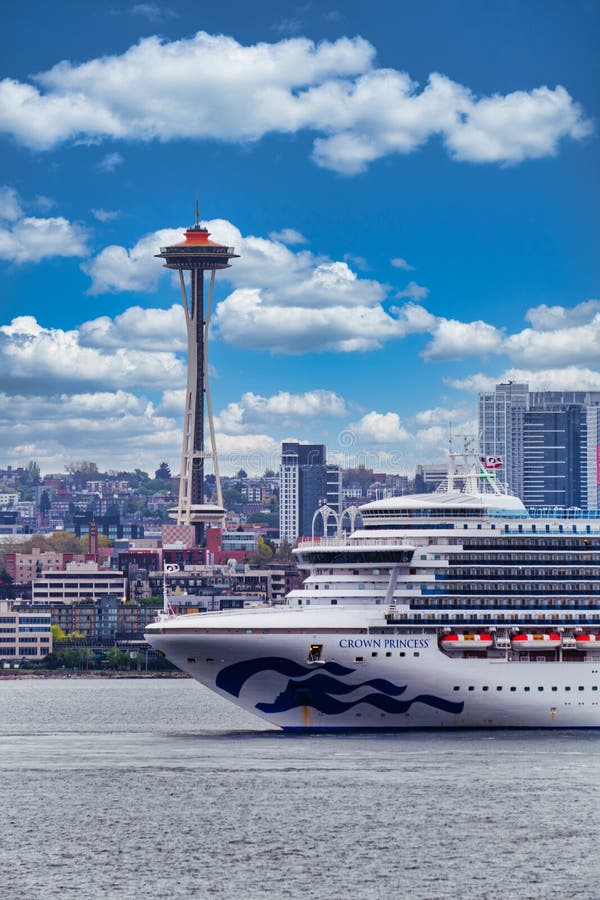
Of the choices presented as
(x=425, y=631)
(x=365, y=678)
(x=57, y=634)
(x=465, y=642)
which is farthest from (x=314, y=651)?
(x=57, y=634)

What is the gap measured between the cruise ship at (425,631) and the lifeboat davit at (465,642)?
0.16 feet

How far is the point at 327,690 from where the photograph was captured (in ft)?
241

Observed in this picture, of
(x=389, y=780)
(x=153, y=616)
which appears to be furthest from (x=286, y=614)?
(x=153, y=616)

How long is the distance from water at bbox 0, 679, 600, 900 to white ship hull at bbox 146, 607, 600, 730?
1.09m

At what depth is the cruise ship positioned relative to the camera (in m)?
73.4

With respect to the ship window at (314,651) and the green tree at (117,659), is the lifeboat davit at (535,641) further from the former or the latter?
the green tree at (117,659)

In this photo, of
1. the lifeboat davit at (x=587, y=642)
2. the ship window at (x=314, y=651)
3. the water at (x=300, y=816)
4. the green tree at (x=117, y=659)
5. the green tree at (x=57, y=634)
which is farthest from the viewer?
the green tree at (x=57, y=634)

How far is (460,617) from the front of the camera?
246ft

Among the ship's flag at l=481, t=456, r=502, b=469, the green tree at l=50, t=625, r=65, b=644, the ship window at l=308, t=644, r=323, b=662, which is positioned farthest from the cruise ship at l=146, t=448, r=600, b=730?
the green tree at l=50, t=625, r=65, b=644

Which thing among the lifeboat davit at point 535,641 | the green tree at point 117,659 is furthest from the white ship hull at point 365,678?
the green tree at point 117,659

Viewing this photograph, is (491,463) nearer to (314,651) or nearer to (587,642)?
(587,642)

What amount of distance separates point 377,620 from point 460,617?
10.1ft

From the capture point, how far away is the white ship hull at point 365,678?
241ft

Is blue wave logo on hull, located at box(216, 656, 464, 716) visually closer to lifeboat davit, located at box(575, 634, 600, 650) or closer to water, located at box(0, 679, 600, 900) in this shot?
water, located at box(0, 679, 600, 900)
